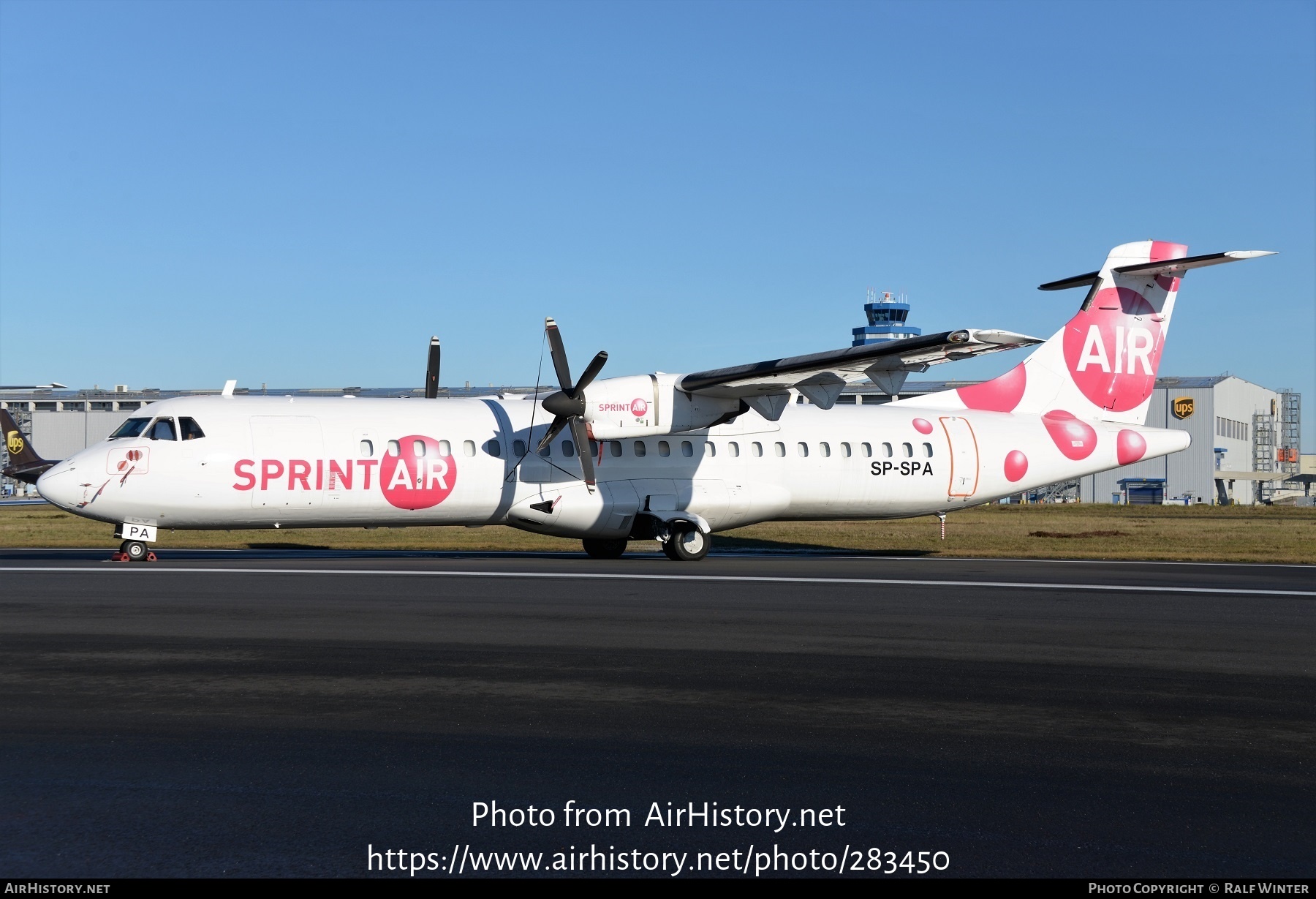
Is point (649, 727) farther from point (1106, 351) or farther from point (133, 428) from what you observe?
point (1106, 351)

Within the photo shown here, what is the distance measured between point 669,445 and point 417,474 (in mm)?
5243

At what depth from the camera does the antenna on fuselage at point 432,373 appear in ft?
79.4

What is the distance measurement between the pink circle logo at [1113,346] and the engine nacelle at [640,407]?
9331mm

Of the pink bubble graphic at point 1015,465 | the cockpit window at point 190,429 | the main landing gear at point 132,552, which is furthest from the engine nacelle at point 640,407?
the main landing gear at point 132,552

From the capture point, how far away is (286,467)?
66.8 feet

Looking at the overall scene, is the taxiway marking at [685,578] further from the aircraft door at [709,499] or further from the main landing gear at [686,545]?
the aircraft door at [709,499]

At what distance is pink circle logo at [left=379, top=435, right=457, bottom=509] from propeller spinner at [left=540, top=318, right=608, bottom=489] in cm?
196

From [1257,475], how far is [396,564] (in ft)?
264

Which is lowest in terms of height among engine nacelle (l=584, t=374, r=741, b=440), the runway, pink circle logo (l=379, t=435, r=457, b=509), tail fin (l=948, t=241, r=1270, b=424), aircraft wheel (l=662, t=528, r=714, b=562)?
the runway

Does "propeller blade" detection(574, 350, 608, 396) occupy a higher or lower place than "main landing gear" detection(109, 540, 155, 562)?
higher

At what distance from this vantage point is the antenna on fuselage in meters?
24.2

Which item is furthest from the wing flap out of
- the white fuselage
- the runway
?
the runway

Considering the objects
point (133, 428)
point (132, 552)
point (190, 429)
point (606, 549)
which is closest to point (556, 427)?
point (606, 549)

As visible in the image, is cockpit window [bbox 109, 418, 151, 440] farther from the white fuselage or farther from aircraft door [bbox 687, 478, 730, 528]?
aircraft door [bbox 687, 478, 730, 528]
